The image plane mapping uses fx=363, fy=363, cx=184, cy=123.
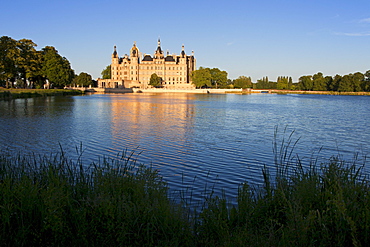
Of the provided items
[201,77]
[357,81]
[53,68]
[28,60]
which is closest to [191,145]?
[28,60]

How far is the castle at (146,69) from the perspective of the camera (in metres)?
138

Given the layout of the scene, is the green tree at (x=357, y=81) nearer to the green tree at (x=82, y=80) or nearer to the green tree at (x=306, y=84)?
the green tree at (x=306, y=84)

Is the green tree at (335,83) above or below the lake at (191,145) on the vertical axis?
above

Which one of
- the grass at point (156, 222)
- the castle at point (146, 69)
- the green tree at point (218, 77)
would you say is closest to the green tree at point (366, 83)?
the green tree at point (218, 77)

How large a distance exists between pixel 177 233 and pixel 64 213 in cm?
166

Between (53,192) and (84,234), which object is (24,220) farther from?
(84,234)

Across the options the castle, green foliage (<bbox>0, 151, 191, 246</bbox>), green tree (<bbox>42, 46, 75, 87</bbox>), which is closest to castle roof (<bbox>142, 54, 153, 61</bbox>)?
the castle

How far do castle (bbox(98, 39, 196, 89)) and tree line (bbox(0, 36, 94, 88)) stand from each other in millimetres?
62592

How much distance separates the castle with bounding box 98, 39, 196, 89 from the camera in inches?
5443

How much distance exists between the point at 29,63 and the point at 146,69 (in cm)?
7832

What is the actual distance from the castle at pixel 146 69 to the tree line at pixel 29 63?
205ft

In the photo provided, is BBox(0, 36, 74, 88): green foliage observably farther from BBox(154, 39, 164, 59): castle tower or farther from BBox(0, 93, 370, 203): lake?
BBox(154, 39, 164, 59): castle tower

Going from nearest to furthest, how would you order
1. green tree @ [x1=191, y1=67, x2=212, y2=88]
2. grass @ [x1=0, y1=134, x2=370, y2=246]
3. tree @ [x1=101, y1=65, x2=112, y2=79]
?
grass @ [x1=0, y1=134, x2=370, y2=246], green tree @ [x1=191, y1=67, x2=212, y2=88], tree @ [x1=101, y1=65, x2=112, y2=79]

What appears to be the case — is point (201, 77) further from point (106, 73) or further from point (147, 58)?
point (106, 73)
